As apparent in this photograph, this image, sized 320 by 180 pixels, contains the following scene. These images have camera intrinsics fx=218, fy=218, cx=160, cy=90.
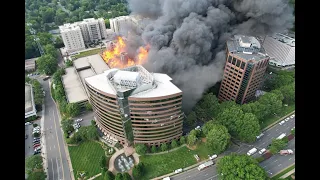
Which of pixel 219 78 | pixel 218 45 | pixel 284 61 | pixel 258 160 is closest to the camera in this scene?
pixel 258 160

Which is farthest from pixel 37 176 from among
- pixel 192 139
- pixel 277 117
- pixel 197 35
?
pixel 277 117

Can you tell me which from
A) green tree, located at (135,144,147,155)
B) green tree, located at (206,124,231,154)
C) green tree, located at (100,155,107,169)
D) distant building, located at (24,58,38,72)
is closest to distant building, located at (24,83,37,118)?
distant building, located at (24,58,38,72)

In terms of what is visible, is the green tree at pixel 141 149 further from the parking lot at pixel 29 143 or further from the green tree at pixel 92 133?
the parking lot at pixel 29 143

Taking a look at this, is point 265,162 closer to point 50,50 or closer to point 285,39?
point 285,39

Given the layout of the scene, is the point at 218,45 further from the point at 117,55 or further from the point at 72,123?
the point at 72,123

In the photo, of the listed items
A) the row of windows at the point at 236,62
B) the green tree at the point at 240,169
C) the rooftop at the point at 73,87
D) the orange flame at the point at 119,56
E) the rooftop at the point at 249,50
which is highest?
the rooftop at the point at 249,50

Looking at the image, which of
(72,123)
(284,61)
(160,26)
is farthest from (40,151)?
(284,61)

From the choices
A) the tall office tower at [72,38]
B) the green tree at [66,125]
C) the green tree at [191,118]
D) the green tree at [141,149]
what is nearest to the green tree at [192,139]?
the green tree at [191,118]
